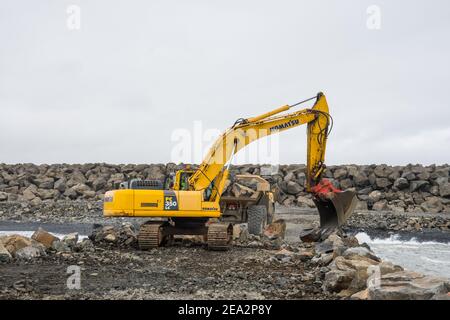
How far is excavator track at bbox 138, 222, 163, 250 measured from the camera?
11.8 meters

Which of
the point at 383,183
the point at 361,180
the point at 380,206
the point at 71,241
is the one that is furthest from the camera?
the point at 361,180

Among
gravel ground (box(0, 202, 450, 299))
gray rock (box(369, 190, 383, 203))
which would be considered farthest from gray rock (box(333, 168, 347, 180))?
gravel ground (box(0, 202, 450, 299))

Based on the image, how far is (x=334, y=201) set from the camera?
1390cm

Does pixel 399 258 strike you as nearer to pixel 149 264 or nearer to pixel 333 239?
pixel 333 239

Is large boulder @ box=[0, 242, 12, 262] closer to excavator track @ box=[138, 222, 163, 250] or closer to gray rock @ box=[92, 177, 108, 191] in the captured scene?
excavator track @ box=[138, 222, 163, 250]

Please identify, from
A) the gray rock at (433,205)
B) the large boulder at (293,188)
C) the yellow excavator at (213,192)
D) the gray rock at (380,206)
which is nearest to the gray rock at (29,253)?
the yellow excavator at (213,192)

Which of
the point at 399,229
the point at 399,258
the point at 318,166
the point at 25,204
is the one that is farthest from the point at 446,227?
the point at 25,204

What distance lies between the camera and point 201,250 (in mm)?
11961

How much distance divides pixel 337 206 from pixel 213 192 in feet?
11.7

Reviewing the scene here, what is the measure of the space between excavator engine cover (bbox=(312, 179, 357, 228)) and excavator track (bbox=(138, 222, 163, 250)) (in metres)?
4.52

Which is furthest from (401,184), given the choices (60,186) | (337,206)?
(60,186)

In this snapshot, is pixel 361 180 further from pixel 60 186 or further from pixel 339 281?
pixel 339 281

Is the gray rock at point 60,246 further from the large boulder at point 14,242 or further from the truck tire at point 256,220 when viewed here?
the truck tire at point 256,220
